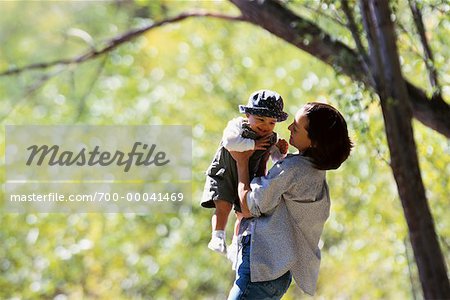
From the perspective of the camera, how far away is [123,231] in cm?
1079

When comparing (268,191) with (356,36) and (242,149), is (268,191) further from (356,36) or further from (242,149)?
(356,36)

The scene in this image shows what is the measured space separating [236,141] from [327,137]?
0.29 meters

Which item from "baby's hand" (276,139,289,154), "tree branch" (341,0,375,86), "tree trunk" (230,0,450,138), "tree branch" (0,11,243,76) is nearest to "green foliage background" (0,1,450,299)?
"tree branch" (0,11,243,76)

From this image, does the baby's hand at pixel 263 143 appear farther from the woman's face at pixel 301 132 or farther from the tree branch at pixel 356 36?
the tree branch at pixel 356 36

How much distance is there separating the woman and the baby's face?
80mm

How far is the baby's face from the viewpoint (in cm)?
321

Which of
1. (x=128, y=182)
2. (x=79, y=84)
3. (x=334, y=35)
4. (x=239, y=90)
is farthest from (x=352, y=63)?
(x=79, y=84)

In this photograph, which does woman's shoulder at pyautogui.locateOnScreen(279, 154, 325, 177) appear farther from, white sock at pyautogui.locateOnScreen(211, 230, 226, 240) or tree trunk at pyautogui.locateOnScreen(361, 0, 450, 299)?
tree trunk at pyautogui.locateOnScreen(361, 0, 450, 299)

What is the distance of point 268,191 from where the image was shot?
3.12 metres

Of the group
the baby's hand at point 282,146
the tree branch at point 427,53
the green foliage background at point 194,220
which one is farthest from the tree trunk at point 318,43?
the green foliage background at point 194,220

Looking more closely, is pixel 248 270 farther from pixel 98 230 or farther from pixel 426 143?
pixel 98 230

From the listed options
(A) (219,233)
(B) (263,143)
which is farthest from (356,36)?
(A) (219,233)

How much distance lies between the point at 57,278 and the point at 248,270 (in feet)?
22.0

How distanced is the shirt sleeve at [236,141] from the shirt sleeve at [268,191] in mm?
115
